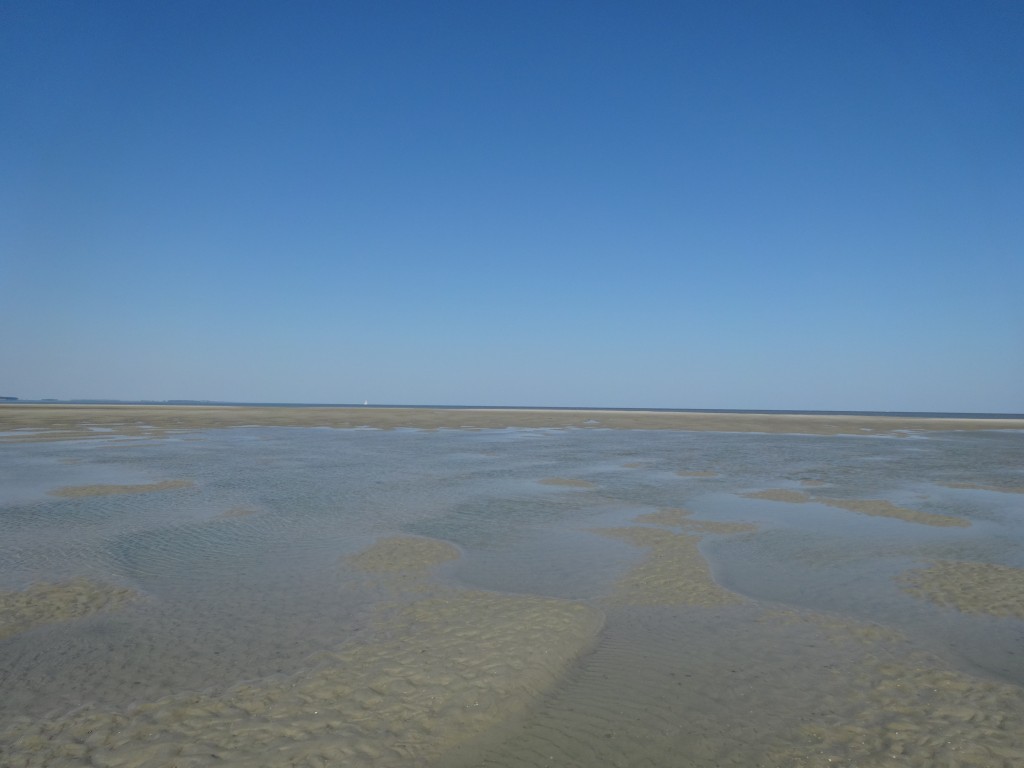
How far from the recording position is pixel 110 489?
65.1 ft

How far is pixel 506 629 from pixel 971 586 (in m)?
8.29

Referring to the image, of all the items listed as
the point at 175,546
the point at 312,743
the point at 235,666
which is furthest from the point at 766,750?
the point at 175,546

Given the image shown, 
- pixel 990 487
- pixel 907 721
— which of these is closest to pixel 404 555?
pixel 907 721

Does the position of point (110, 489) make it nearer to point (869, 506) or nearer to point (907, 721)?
point (907, 721)

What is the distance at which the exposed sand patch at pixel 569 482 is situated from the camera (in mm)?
22195

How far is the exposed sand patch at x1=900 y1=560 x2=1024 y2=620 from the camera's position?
982 centimetres

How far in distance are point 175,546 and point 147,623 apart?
4.86 metres

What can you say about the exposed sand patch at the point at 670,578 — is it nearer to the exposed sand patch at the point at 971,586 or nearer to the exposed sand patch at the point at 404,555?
the exposed sand patch at the point at 971,586

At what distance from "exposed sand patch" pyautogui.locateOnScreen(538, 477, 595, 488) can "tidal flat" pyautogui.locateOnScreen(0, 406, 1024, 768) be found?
2.68 meters

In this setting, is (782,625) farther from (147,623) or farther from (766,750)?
(147,623)

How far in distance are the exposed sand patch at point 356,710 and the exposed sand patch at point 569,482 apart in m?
13.3

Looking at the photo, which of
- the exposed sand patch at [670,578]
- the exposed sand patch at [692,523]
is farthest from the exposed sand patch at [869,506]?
the exposed sand patch at [670,578]

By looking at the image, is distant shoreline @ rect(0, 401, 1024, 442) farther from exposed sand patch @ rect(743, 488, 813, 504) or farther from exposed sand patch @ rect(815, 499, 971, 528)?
exposed sand patch @ rect(815, 499, 971, 528)

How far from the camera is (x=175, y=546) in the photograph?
1313 cm
